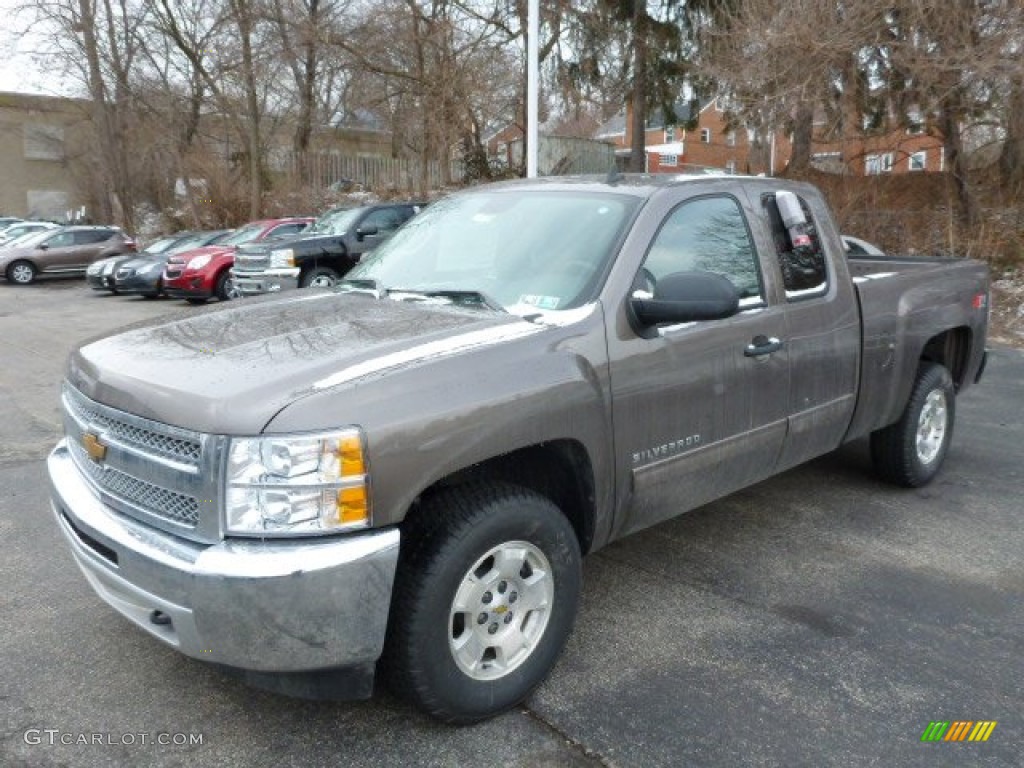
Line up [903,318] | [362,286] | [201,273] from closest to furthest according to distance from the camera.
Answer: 1. [362,286]
2. [903,318]
3. [201,273]

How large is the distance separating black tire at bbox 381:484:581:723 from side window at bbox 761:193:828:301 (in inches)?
73.5

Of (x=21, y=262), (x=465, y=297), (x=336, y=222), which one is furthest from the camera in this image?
(x=21, y=262)

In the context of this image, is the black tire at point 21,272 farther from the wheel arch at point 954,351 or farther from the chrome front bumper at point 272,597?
the chrome front bumper at point 272,597

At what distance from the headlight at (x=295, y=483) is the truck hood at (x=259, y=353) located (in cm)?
8

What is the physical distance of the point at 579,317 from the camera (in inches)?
126

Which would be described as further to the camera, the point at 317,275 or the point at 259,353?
the point at 317,275

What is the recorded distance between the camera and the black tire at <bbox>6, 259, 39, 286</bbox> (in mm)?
22312

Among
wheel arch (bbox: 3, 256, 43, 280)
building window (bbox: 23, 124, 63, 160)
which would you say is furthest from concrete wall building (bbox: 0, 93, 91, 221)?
wheel arch (bbox: 3, 256, 43, 280)

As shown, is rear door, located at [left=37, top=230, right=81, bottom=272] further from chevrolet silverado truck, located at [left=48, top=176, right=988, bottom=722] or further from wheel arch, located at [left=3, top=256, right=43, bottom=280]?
chevrolet silverado truck, located at [left=48, top=176, right=988, bottom=722]

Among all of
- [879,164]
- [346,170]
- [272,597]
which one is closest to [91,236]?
[346,170]

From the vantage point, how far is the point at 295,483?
96.5 inches

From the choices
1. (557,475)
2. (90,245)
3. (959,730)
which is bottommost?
(959,730)

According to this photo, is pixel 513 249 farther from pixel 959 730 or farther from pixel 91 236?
pixel 91 236

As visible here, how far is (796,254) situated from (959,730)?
7.40 ft
